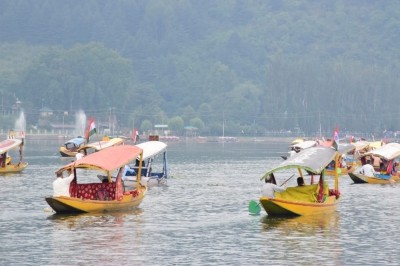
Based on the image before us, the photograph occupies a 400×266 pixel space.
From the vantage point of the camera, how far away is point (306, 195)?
202 feet

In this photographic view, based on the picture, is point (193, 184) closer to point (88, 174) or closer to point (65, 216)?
point (88, 174)

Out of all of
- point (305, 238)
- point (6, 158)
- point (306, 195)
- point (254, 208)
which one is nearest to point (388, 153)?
point (6, 158)

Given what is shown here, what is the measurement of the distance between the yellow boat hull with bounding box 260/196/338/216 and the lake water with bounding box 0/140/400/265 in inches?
19.7

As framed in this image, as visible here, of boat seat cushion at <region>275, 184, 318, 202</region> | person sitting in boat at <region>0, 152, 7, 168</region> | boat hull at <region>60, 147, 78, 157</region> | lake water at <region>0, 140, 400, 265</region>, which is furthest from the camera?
boat hull at <region>60, 147, 78, 157</region>

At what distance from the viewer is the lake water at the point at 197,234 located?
1906 inches

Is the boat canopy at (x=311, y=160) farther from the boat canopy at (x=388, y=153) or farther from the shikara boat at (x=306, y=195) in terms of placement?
the boat canopy at (x=388, y=153)

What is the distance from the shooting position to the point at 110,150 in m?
64.6

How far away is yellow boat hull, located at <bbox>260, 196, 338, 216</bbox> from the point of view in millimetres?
59219

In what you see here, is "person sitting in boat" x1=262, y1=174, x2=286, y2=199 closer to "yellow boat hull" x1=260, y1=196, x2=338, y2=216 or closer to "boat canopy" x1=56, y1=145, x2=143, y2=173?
"yellow boat hull" x1=260, y1=196, x2=338, y2=216

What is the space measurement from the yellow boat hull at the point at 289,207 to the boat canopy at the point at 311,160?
1.22 m

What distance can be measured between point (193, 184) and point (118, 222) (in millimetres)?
32000

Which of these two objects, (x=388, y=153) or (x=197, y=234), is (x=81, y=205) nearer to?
(x=197, y=234)

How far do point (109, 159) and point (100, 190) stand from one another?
4.99 ft

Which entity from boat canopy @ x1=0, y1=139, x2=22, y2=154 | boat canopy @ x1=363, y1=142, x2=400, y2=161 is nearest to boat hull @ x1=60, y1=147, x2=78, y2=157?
boat canopy @ x1=0, y1=139, x2=22, y2=154
